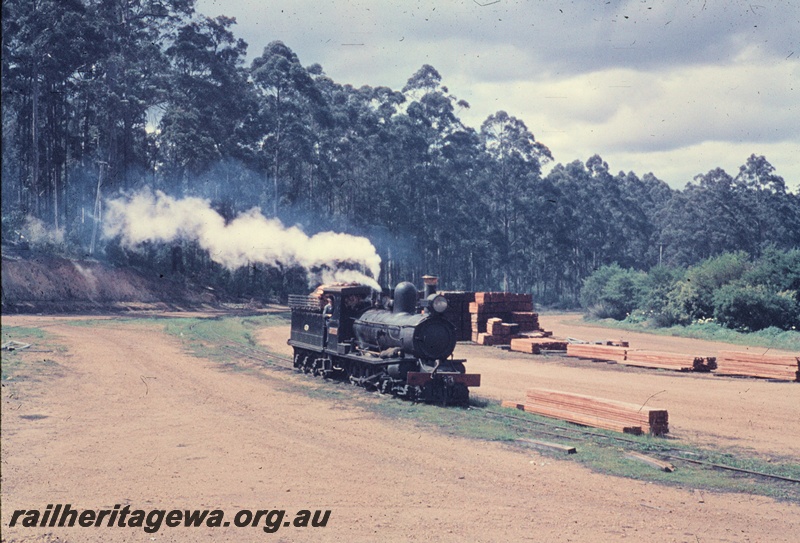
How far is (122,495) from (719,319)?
41.1 m

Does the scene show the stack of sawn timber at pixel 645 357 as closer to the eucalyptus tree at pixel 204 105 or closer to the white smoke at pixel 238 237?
the white smoke at pixel 238 237

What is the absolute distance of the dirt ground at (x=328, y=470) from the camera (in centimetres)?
955

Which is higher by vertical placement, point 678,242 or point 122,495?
point 678,242

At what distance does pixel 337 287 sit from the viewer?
2216 cm

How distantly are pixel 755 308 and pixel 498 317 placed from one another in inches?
630

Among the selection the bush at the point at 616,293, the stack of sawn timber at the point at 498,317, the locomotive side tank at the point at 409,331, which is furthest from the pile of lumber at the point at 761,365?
the bush at the point at 616,293

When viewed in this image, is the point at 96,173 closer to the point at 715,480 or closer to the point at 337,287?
the point at 337,287

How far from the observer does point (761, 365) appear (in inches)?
1043

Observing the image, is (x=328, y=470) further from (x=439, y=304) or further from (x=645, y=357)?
(x=645, y=357)

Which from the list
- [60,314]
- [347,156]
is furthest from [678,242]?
[60,314]

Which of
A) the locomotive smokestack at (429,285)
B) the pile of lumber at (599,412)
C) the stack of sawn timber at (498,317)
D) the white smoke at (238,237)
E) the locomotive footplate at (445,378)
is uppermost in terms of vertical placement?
the white smoke at (238,237)

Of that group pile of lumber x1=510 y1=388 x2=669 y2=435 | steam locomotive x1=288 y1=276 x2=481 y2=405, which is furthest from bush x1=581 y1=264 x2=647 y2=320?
pile of lumber x1=510 y1=388 x2=669 y2=435

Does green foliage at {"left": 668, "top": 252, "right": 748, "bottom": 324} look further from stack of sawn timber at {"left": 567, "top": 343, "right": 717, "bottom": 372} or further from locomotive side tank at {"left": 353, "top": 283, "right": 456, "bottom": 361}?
locomotive side tank at {"left": 353, "top": 283, "right": 456, "bottom": 361}

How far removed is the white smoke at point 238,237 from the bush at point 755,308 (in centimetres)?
2187
